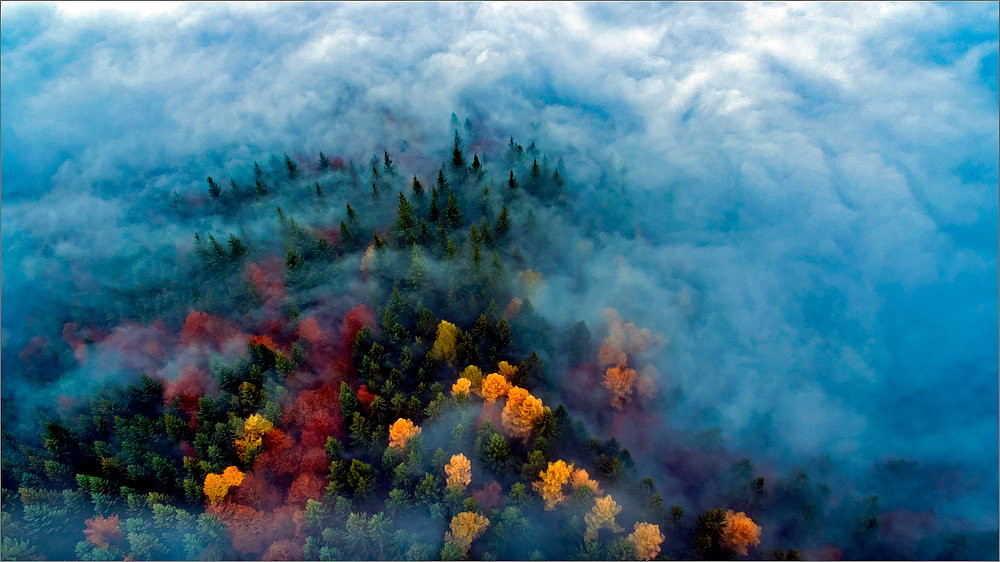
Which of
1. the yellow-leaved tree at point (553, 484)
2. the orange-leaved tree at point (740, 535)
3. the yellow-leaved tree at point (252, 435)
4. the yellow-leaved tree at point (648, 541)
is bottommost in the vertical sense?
the orange-leaved tree at point (740, 535)

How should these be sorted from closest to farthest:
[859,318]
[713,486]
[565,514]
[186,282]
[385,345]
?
[565,514], [713,486], [385,345], [186,282], [859,318]

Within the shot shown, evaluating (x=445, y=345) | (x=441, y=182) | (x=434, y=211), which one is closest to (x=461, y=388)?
(x=445, y=345)

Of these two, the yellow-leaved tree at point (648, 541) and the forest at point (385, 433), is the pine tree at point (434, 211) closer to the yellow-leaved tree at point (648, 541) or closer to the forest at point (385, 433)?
the forest at point (385, 433)

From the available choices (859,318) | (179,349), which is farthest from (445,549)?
(859,318)

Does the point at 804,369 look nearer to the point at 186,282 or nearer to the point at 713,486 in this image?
the point at 713,486

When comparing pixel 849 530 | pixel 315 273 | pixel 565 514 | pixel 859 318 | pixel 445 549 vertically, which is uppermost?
pixel 315 273

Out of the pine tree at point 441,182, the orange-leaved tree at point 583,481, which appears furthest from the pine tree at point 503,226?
the orange-leaved tree at point 583,481
